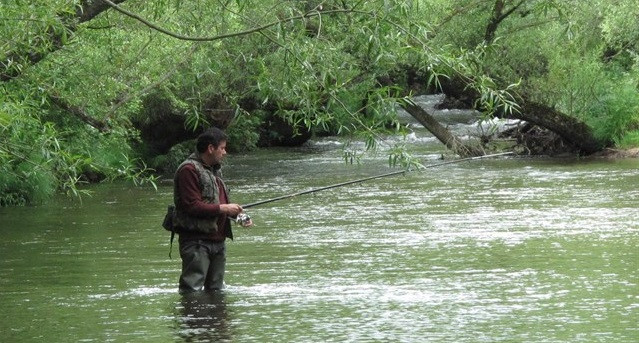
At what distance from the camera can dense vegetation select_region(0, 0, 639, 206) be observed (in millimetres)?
9617

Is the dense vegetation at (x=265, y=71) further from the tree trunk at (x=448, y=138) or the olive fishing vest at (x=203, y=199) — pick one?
the tree trunk at (x=448, y=138)

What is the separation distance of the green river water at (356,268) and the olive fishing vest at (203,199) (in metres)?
0.74

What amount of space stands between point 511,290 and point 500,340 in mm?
2594

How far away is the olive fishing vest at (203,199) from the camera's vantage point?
11.4 meters

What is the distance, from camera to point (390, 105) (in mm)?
9336

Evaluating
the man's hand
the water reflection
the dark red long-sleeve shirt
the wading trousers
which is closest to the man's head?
the dark red long-sleeve shirt

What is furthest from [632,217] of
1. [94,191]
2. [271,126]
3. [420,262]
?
[271,126]

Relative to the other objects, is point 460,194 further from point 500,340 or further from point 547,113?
point 500,340

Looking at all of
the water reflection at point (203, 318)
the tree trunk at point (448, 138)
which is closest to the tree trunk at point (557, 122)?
the tree trunk at point (448, 138)

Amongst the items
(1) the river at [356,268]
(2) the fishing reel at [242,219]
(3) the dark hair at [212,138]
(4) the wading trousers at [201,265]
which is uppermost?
(3) the dark hair at [212,138]

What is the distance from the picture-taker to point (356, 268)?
1426 centimetres

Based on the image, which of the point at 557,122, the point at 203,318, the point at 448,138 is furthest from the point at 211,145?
the point at 557,122

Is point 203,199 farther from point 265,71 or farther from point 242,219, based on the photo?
point 265,71

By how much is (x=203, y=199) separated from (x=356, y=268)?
335 centimetres
